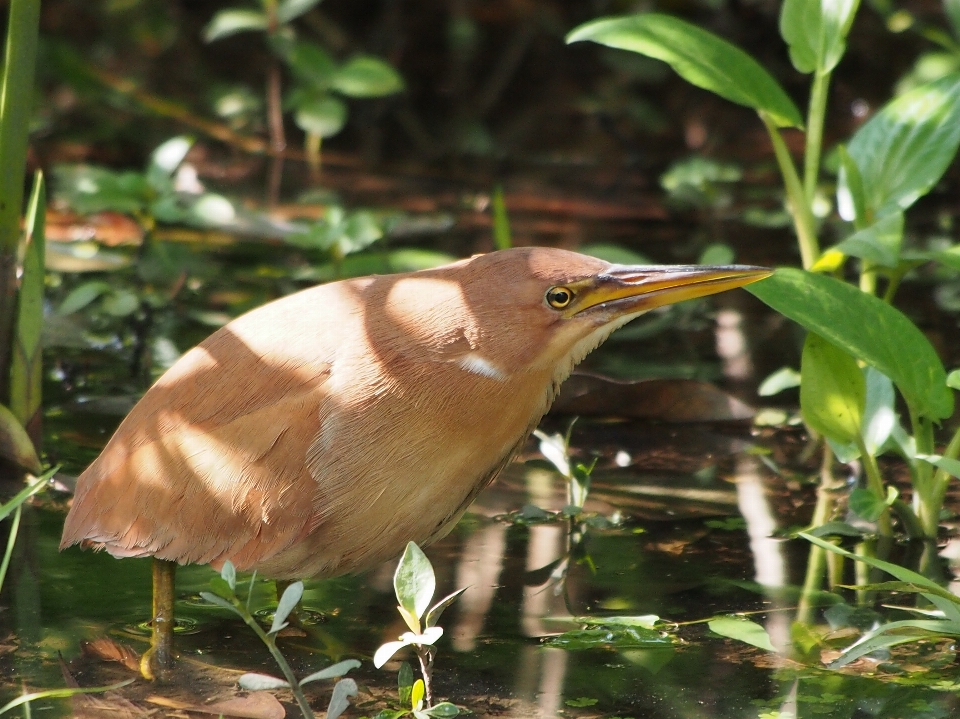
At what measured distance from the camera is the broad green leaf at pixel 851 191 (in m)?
3.01

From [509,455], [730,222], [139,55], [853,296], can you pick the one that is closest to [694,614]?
[509,455]

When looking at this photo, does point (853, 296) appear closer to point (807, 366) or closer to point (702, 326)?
point (807, 366)

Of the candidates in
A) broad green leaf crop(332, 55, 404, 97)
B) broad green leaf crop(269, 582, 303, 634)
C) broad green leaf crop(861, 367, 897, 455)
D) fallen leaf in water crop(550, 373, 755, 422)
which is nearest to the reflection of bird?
broad green leaf crop(269, 582, 303, 634)

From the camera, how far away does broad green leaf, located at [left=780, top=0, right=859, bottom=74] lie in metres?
3.01

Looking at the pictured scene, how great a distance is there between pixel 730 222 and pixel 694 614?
10.9 feet

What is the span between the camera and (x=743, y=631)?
242 centimetres

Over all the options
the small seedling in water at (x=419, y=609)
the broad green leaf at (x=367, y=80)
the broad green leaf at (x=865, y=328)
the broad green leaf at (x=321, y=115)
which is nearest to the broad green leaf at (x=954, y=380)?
the broad green leaf at (x=865, y=328)

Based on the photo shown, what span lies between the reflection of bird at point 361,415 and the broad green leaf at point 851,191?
2.13ft

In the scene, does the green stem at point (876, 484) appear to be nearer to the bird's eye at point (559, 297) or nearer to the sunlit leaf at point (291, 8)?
the bird's eye at point (559, 297)

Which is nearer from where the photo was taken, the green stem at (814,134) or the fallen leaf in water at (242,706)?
the fallen leaf in water at (242,706)

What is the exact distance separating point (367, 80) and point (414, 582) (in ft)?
12.6

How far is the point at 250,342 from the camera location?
8.38ft

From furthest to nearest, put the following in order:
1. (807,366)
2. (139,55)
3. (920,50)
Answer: (139,55)
(920,50)
(807,366)

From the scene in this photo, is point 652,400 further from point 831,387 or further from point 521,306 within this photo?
point 521,306
